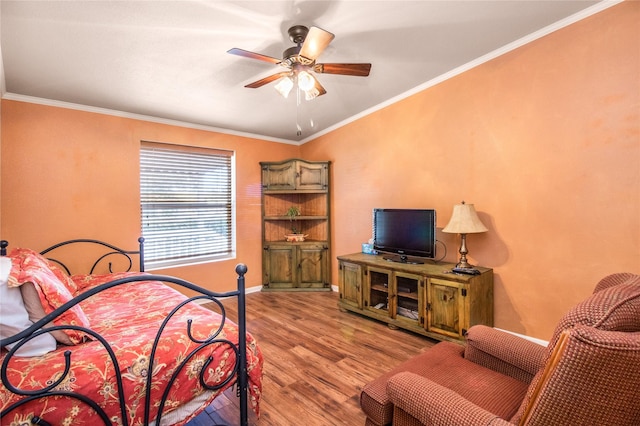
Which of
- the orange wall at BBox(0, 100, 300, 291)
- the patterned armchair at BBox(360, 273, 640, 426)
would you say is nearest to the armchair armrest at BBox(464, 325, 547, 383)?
the patterned armchair at BBox(360, 273, 640, 426)

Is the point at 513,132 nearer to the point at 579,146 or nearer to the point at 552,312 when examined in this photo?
the point at 579,146

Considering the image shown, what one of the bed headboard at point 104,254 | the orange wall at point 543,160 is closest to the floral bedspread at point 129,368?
the bed headboard at point 104,254

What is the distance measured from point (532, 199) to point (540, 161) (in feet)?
1.08

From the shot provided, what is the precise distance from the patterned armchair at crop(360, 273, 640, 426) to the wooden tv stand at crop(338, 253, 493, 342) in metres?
1.24

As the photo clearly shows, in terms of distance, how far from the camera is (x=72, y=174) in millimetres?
3244

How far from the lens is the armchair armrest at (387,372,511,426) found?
0.98m

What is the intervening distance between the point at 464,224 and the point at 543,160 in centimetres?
82

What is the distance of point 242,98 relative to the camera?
3332mm

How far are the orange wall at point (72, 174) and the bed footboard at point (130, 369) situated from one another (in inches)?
80.0

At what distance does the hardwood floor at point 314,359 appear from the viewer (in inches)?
73.4

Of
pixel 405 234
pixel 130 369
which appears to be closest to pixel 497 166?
pixel 405 234

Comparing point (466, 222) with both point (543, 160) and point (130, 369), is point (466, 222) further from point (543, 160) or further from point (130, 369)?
point (130, 369)

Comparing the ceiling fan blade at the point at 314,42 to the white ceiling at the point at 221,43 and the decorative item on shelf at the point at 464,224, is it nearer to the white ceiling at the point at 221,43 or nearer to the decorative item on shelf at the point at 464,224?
the white ceiling at the point at 221,43

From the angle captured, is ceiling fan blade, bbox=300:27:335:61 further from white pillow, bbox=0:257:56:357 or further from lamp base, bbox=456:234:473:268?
lamp base, bbox=456:234:473:268
